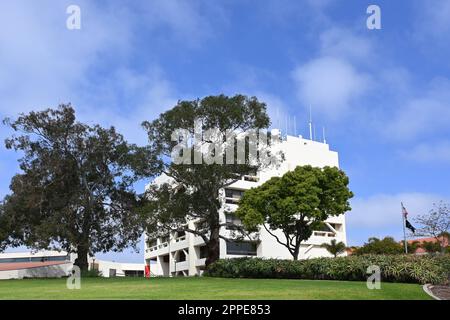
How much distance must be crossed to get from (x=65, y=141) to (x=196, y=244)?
1108 inches

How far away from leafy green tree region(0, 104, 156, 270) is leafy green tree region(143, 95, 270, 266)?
14.0 ft

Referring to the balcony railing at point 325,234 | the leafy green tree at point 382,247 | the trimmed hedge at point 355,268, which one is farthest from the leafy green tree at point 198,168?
the balcony railing at point 325,234

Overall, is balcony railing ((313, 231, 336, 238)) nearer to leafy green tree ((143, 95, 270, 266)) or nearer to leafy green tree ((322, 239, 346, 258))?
leafy green tree ((322, 239, 346, 258))

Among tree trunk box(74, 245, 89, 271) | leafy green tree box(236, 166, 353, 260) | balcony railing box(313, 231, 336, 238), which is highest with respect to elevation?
leafy green tree box(236, 166, 353, 260)

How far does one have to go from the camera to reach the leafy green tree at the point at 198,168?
3169 cm

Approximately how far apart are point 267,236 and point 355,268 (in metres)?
37.5

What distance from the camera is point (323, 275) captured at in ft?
78.7

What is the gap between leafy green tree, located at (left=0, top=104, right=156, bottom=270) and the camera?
37812mm

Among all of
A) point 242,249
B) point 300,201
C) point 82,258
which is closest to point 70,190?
point 82,258

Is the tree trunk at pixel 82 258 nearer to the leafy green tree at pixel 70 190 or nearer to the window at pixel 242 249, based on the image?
the leafy green tree at pixel 70 190

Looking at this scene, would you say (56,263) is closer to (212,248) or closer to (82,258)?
(82,258)

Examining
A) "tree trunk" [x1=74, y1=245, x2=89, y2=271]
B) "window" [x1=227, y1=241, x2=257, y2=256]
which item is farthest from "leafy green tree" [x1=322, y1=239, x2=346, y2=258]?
"tree trunk" [x1=74, y1=245, x2=89, y2=271]
